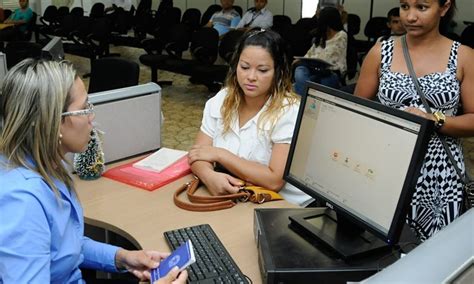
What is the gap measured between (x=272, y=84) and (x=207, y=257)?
87 cm

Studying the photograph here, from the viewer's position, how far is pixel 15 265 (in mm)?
1091

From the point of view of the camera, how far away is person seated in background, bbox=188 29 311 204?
6.10 ft

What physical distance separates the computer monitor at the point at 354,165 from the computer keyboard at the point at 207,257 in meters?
0.23

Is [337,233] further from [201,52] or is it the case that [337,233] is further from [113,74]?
[201,52]

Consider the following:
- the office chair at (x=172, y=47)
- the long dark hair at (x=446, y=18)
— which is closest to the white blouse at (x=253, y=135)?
the long dark hair at (x=446, y=18)

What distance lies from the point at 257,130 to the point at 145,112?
58 centimetres

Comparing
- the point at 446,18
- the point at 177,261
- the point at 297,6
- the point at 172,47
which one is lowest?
the point at 172,47

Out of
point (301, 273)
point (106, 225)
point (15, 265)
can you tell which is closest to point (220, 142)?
point (106, 225)

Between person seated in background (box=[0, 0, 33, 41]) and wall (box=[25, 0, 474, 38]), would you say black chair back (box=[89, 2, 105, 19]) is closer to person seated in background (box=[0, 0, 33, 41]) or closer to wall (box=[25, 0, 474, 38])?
wall (box=[25, 0, 474, 38])

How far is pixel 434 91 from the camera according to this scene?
183 cm

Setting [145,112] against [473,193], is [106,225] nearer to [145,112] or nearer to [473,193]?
[145,112]

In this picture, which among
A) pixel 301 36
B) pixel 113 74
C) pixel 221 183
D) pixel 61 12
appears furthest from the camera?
pixel 61 12

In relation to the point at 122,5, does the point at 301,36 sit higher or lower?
lower

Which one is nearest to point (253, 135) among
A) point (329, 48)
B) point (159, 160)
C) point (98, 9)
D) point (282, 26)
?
point (159, 160)
